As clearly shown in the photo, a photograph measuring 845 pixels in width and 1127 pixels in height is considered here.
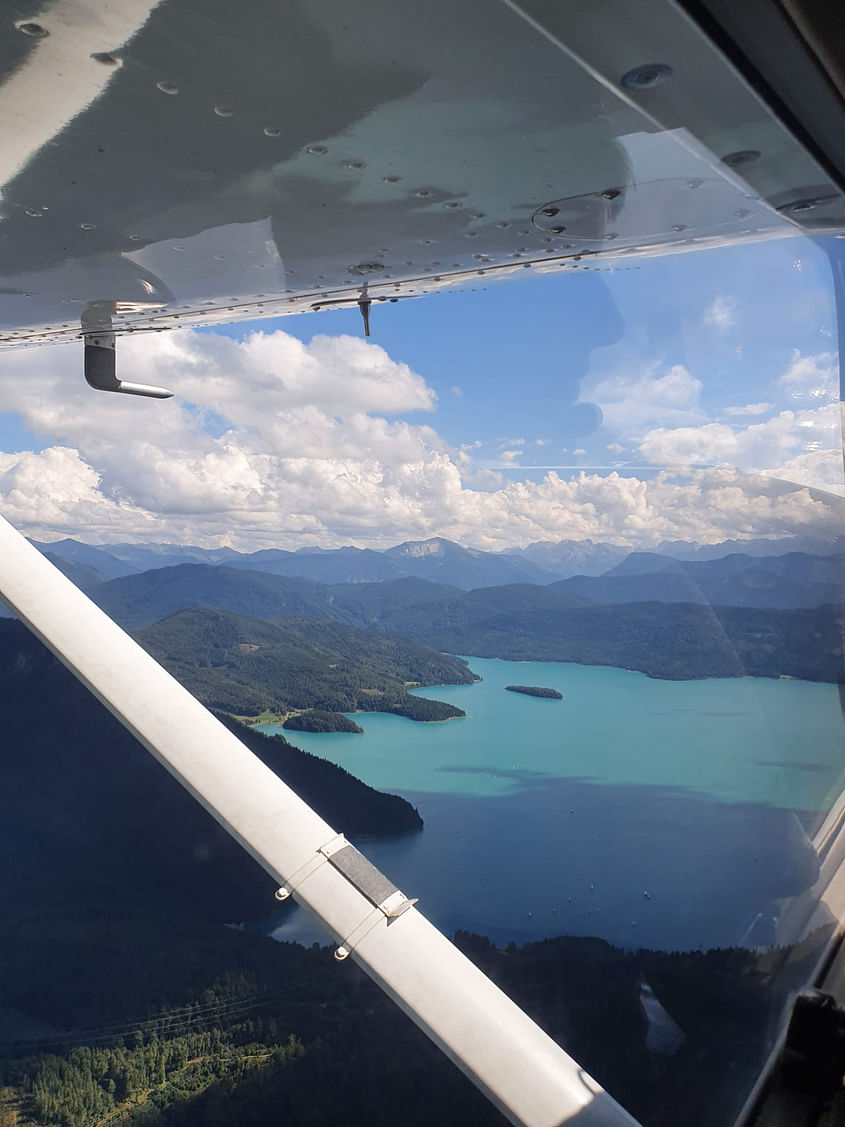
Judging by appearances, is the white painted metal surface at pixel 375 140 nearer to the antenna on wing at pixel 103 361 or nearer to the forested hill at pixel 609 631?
the antenna on wing at pixel 103 361

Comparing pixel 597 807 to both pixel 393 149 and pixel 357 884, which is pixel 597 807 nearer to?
pixel 357 884

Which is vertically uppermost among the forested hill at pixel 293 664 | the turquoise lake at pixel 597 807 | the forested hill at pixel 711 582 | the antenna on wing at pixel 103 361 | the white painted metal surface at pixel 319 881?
the antenna on wing at pixel 103 361

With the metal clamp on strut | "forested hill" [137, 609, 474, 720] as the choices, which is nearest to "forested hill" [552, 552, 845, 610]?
"forested hill" [137, 609, 474, 720]

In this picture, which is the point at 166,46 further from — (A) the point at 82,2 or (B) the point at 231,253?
(B) the point at 231,253

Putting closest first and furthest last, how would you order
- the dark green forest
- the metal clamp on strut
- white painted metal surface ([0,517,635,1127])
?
white painted metal surface ([0,517,635,1127]) < the metal clamp on strut < the dark green forest

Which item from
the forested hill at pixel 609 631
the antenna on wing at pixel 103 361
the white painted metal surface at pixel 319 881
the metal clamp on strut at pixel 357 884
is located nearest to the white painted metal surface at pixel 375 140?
the antenna on wing at pixel 103 361

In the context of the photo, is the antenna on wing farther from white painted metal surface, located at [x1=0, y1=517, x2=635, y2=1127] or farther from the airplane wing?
white painted metal surface, located at [x1=0, y1=517, x2=635, y2=1127]
